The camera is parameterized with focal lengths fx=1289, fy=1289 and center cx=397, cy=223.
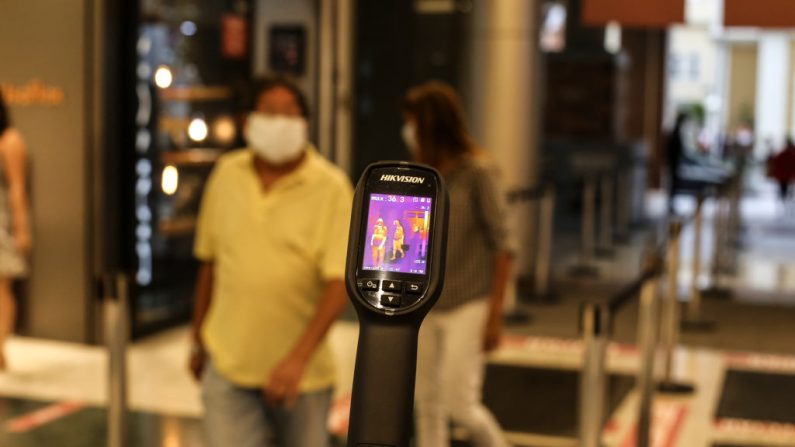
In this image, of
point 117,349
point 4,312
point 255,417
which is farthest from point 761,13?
point 255,417

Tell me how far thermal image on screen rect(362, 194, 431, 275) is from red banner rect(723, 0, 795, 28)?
30.1ft

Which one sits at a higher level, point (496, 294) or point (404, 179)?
point (404, 179)

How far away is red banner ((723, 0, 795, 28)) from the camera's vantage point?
10.7 metres

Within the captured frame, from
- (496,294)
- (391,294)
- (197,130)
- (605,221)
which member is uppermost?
(391,294)

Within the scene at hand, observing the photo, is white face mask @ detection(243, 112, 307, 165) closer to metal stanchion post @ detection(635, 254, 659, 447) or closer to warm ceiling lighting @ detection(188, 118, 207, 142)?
metal stanchion post @ detection(635, 254, 659, 447)

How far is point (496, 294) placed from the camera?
5.16m

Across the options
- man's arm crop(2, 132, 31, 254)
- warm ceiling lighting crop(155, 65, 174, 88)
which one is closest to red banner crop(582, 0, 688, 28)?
warm ceiling lighting crop(155, 65, 174, 88)

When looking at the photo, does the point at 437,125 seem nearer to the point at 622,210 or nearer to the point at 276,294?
the point at 276,294

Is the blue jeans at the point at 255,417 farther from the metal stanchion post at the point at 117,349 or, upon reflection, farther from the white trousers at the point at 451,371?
the metal stanchion post at the point at 117,349

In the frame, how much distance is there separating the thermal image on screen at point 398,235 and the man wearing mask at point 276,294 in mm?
1685

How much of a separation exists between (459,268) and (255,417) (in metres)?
1.34

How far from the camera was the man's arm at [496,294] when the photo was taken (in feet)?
16.8

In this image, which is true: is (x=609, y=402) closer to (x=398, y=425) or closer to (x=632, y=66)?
(x=398, y=425)

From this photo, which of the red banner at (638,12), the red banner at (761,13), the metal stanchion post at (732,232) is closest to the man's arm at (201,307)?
the red banner at (638,12)
